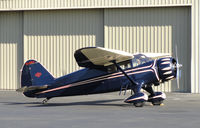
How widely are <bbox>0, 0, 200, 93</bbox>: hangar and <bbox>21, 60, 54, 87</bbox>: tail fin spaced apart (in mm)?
8429

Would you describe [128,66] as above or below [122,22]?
below

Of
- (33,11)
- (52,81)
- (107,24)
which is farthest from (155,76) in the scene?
(33,11)

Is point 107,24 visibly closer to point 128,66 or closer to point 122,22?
point 122,22

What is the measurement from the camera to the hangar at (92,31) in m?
25.8

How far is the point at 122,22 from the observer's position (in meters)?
26.7

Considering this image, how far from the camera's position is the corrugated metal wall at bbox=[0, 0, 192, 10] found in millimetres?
25656

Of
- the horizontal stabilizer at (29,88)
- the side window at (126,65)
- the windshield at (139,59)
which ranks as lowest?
the horizontal stabilizer at (29,88)

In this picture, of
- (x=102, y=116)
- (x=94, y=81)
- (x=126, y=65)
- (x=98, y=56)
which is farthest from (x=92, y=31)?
(x=102, y=116)

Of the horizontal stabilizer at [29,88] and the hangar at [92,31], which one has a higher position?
the hangar at [92,31]

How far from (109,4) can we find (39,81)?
8953 millimetres

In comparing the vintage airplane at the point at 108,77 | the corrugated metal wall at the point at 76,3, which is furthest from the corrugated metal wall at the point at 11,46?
the vintage airplane at the point at 108,77

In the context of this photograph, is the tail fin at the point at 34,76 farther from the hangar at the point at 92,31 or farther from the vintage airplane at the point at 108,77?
the hangar at the point at 92,31

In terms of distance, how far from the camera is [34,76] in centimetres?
1880

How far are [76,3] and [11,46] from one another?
4731 mm
